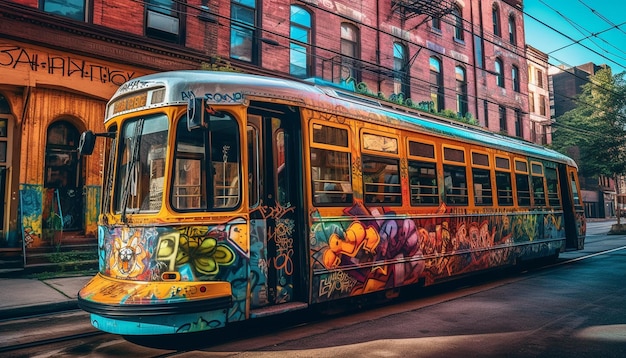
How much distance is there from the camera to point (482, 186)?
924 centimetres

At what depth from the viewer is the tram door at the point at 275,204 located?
536cm

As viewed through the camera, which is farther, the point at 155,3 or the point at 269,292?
the point at 155,3

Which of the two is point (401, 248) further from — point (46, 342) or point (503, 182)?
point (46, 342)

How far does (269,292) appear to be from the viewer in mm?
5438

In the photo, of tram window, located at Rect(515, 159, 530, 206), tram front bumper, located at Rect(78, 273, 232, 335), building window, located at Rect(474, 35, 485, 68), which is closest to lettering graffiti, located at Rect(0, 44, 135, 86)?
tram front bumper, located at Rect(78, 273, 232, 335)

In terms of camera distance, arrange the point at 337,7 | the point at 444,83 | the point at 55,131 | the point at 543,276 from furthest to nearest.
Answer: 1. the point at 444,83
2. the point at 337,7
3. the point at 55,131
4. the point at 543,276

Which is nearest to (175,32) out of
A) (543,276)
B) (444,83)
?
(543,276)

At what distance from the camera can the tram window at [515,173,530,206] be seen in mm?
10492

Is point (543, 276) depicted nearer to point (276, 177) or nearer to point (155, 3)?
point (276, 177)

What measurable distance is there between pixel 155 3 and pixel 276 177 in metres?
10.6

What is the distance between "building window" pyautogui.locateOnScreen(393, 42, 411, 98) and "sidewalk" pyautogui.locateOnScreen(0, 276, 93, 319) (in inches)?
612

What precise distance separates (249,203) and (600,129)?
32.8 meters

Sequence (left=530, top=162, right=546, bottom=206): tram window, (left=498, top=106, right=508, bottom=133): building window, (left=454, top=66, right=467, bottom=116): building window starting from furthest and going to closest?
(left=498, top=106, right=508, bottom=133): building window → (left=454, top=66, right=467, bottom=116): building window → (left=530, top=162, right=546, bottom=206): tram window

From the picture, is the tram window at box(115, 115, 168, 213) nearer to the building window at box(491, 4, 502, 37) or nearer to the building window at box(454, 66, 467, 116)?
the building window at box(454, 66, 467, 116)
